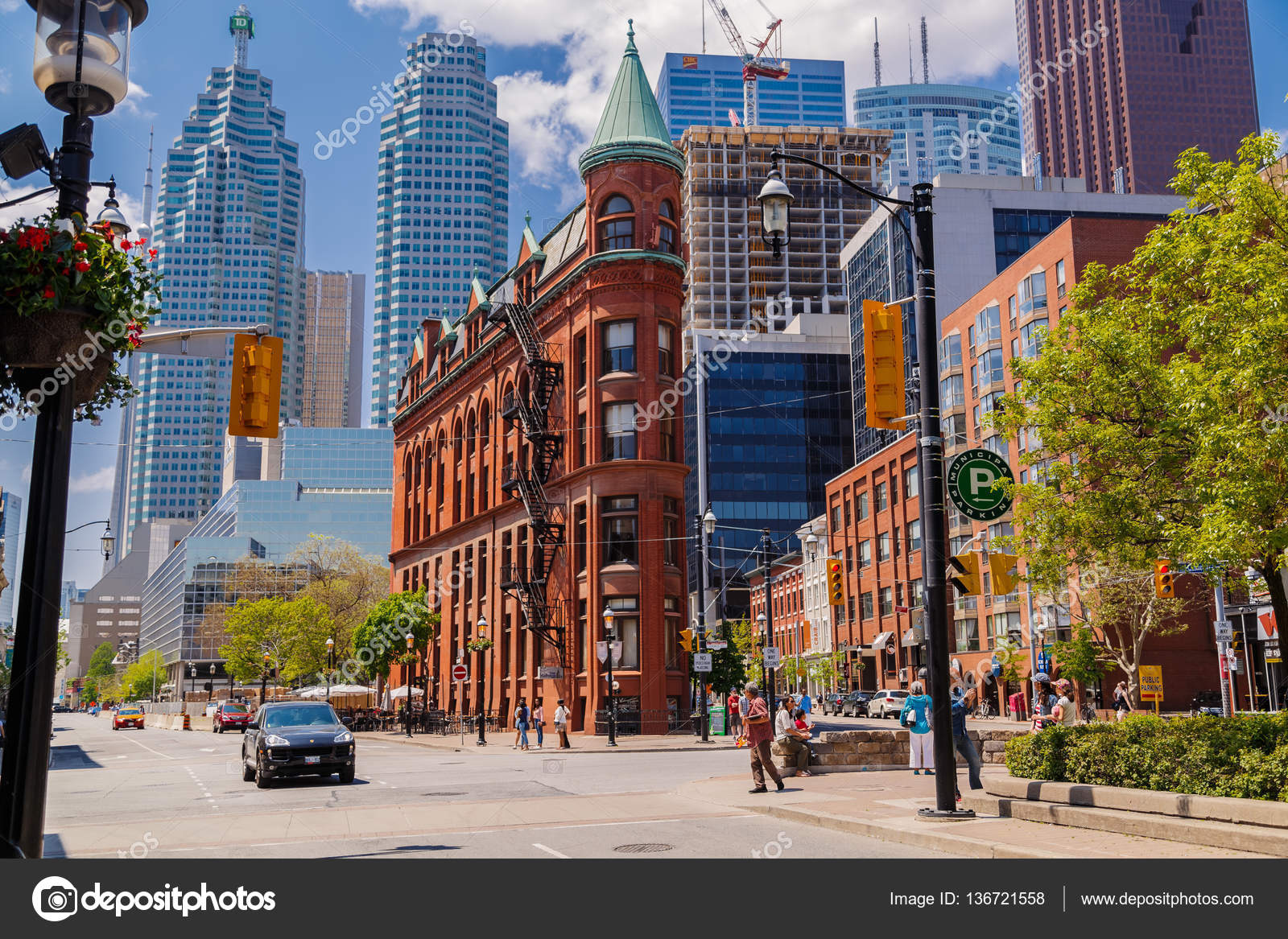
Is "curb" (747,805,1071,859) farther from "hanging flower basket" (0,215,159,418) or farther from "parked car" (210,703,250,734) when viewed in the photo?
"parked car" (210,703,250,734)

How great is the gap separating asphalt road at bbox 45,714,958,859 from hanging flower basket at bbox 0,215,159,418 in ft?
21.5

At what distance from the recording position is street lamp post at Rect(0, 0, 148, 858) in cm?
691

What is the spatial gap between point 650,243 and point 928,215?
33.9m

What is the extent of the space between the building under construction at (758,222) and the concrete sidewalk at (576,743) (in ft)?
383

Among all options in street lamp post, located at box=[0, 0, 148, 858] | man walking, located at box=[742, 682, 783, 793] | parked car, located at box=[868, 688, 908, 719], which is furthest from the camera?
parked car, located at box=[868, 688, 908, 719]

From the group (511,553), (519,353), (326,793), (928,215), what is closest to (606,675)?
(511,553)

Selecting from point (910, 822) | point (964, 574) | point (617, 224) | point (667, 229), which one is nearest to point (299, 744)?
point (910, 822)

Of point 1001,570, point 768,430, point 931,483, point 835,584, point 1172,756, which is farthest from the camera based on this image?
point 768,430

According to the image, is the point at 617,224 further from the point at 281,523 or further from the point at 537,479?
the point at 281,523

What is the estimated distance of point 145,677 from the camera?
174 meters

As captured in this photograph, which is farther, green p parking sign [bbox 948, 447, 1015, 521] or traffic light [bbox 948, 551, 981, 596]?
green p parking sign [bbox 948, 447, 1015, 521]

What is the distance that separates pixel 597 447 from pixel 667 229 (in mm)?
10511

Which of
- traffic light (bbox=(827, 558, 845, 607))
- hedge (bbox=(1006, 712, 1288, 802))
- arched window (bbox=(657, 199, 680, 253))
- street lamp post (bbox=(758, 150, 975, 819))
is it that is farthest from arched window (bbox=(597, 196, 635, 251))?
hedge (bbox=(1006, 712, 1288, 802))
